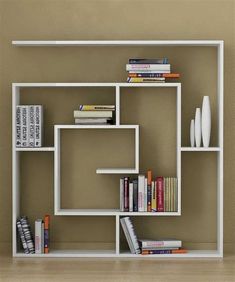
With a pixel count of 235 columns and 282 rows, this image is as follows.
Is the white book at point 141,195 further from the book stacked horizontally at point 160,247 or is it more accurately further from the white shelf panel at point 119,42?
the white shelf panel at point 119,42

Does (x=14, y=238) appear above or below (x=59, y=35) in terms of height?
below

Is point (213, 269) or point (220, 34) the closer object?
point (213, 269)

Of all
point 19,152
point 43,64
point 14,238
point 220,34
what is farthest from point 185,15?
point 14,238

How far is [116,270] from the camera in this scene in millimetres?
4660

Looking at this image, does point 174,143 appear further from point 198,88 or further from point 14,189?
point 14,189

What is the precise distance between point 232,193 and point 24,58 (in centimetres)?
187

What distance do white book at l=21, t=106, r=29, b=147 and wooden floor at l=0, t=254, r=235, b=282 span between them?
2.75 feet

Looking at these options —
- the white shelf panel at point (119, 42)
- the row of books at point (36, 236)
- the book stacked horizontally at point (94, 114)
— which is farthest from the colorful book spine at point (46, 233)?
the white shelf panel at point (119, 42)

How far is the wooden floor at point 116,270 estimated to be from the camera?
4422mm

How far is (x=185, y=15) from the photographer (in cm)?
532

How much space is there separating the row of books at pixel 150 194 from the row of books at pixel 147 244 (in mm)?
127

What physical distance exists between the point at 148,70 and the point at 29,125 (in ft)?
3.11

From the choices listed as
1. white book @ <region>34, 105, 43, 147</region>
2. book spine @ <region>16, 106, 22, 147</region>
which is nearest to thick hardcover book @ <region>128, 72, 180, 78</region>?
white book @ <region>34, 105, 43, 147</region>

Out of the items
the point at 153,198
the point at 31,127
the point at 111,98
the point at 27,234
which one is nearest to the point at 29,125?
the point at 31,127
